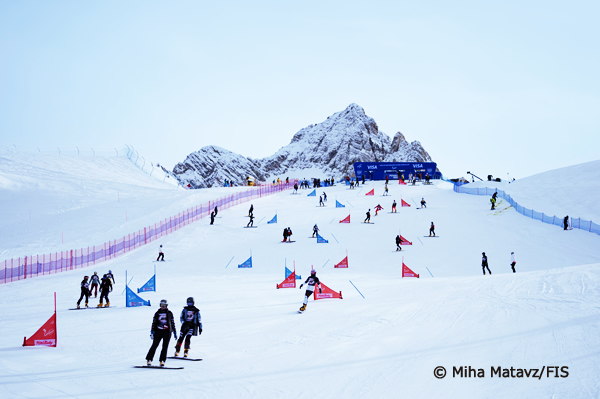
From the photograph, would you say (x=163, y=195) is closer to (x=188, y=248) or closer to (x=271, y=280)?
(x=188, y=248)

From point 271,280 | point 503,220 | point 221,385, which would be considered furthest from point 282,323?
point 503,220

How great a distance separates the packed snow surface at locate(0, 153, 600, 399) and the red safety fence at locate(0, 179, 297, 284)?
4.54 feet

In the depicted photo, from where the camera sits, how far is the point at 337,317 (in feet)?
37.6

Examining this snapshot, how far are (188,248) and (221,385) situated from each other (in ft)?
81.8

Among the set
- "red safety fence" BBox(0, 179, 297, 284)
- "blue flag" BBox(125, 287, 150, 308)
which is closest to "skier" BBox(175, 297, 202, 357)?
"blue flag" BBox(125, 287, 150, 308)

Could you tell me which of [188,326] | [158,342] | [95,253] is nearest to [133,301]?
[188,326]

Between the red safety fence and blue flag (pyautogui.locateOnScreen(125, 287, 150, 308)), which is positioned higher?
the red safety fence

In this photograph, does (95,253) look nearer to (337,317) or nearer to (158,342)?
(337,317)

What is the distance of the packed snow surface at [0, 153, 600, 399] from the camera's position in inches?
266

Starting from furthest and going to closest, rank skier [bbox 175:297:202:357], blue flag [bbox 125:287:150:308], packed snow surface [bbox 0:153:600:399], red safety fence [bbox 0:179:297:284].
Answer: red safety fence [bbox 0:179:297:284]
blue flag [bbox 125:287:150:308]
skier [bbox 175:297:202:357]
packed snow surface [bbox 0:153:600:399]

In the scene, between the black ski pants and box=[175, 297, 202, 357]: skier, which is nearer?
the black ski pants

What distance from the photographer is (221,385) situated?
6852 mm

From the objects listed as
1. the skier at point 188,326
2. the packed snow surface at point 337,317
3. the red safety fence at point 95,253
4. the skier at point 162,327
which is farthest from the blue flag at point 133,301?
the red safety fence at point 95,253

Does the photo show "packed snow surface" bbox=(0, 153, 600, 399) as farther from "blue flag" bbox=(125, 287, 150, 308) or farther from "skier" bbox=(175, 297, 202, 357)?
"blue flag" bbox=(125, 287, 150, 308)
